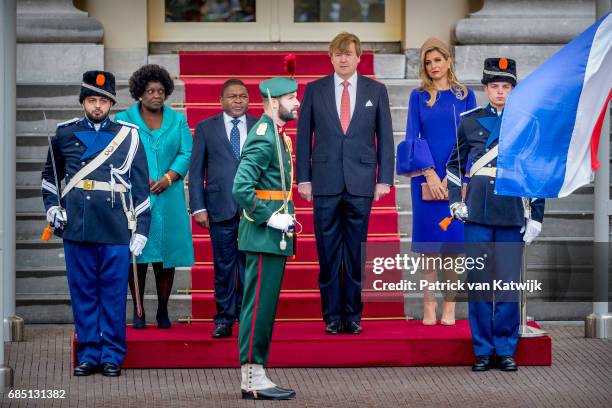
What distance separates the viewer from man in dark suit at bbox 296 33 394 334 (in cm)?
1180

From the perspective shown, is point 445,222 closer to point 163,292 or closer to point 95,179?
point 163,292

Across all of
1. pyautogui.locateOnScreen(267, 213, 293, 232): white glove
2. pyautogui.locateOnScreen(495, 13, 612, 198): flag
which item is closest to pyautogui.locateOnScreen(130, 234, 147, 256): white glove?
pyautogui.locateOnScreen(267, 213, 293, 232): white glove

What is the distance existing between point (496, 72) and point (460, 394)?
229cm

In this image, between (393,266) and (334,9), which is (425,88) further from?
(334,9)

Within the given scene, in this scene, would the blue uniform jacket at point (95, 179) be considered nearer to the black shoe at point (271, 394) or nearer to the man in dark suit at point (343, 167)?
the man in dark suit at point (343, 167)

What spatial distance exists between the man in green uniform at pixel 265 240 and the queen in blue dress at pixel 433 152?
210cm

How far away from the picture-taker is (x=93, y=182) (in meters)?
11.2

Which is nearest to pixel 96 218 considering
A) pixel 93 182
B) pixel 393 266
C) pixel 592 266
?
pixel 93 182

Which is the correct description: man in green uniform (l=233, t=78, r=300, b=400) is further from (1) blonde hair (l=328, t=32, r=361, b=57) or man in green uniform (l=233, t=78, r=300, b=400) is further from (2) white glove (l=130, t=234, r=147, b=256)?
(1) blonde hair (l=328, t=32, r=361, b=57)

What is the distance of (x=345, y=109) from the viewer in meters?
12.0

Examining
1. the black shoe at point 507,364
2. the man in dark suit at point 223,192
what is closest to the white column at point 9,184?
the man in dark suit at point 223,192

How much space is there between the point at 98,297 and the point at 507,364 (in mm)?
2855

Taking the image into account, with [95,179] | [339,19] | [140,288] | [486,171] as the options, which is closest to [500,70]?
[486,171]

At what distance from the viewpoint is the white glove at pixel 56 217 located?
36.3ft
